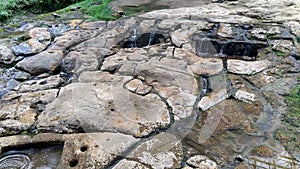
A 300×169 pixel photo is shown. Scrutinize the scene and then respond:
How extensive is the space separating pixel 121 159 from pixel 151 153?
22 centimetres

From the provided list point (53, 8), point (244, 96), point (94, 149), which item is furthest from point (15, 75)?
point (53, 8)

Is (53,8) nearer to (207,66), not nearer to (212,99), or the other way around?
(207,66)

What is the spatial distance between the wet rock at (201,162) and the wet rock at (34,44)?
8.64 feet

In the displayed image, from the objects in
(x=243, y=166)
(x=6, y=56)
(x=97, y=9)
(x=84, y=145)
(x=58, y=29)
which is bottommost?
(x=243, y=166)

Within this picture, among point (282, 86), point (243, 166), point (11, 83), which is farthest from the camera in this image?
point (11, 83)

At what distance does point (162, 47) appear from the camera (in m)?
3.70

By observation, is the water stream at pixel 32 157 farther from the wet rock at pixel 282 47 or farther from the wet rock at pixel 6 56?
the wet rock at pixel 282 47

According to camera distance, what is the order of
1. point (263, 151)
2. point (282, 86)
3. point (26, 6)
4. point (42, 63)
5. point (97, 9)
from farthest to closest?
point (26, 6)
point (97, 9)
point (42, 63)
point (282, 86)
point (263, 151)

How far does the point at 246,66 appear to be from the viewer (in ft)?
10.5

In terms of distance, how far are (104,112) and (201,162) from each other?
3.16 feet

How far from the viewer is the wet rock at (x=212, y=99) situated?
8.60 ft

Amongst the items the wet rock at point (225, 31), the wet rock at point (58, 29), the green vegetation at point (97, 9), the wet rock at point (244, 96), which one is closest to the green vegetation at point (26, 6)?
the green vegetation at point (97, 9)

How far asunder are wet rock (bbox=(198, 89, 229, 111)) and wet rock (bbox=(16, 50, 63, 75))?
70.7 inches

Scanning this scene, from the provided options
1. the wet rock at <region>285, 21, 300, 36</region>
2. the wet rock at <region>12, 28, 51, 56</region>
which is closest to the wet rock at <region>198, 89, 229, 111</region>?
the wet rock at <region>285, 21, 300, 36</region>
